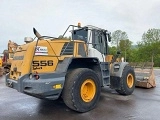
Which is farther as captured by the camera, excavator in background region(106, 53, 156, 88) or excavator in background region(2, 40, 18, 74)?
excavator in background region(2, 40, 18, 74)

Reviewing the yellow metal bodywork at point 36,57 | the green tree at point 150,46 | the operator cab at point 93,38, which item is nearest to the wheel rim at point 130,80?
the operator cab at point 93,38

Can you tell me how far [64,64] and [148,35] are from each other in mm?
48500

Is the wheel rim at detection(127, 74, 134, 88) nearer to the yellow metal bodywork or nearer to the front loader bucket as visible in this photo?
the front loader bucket

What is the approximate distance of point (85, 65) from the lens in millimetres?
6387

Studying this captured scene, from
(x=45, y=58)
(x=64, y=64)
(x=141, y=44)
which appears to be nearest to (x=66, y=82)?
(x=64, y=64)

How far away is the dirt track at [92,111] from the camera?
5164 millimetres

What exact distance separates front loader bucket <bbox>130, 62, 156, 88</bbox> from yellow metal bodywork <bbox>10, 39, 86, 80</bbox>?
4.85 meters

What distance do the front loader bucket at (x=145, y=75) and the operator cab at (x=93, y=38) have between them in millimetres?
3059

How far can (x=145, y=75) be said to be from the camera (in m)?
9.60

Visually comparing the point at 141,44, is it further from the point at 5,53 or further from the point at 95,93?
the point at 95,93

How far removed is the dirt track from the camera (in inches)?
203

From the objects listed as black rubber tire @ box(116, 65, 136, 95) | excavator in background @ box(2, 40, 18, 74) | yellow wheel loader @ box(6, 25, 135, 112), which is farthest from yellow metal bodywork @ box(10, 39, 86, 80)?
excavator in background @ box(2, 40, 18, 74)

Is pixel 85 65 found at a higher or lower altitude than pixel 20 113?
higher

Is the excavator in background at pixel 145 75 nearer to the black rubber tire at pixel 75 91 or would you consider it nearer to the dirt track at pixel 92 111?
the dirt track at pixel 92 111
